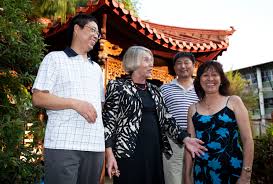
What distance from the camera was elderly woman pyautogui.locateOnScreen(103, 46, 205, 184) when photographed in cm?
212

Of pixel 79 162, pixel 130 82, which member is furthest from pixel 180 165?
pixel 79 162

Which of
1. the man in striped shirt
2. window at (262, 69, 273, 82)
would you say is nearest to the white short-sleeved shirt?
the man in striped shirt

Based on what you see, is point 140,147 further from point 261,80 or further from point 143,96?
point 261,80

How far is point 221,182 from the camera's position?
2.12m

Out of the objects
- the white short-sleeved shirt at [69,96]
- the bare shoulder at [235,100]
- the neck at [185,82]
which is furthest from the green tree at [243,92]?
the white short-sleeved shirt at [69,96]

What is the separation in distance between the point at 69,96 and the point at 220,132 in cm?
106

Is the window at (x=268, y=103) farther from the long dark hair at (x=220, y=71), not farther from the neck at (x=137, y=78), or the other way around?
the neck at (x=137, y=78)

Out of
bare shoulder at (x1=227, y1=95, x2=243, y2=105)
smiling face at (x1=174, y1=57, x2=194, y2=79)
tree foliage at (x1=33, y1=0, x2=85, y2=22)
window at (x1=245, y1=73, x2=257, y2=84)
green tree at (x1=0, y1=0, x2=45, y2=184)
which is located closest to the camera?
bare shoulder at (x1=227, y1=95, x2=243, y2=105)

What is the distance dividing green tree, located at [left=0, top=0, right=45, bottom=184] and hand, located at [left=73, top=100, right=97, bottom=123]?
1003 millimetres

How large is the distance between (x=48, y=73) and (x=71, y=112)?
0.90 feet

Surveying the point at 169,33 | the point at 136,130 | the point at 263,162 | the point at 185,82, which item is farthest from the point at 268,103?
the point at 136,130

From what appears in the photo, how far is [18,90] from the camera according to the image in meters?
2.94

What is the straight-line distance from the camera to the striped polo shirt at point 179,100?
9.41ft

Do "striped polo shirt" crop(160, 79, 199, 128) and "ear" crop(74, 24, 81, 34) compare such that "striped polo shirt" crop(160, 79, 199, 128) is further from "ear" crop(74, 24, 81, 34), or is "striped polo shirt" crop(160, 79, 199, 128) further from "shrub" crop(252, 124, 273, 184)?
"shrub" crop(252, 124, 273, 184)
